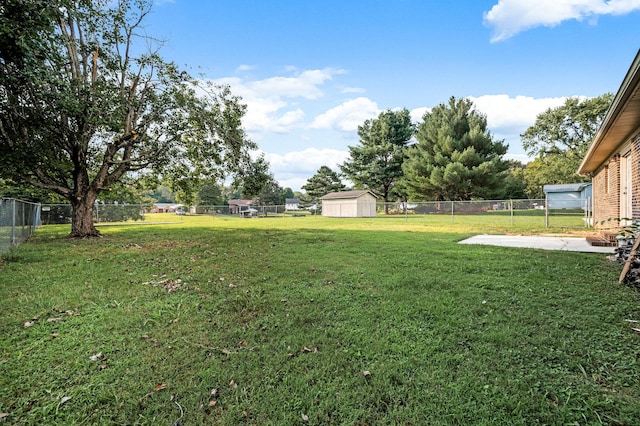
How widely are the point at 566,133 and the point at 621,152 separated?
97.7 feet

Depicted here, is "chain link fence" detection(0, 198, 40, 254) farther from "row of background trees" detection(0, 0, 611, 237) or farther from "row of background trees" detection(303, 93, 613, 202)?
"row of background trees" detection(303, 93, 613, 202)

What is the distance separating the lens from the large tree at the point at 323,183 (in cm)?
4606

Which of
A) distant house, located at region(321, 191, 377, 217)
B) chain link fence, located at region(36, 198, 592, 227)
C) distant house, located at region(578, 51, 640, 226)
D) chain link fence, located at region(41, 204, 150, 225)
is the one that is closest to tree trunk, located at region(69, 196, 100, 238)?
chain link fence, located at region(41, 204, 150, 225)

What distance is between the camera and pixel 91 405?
2.18 meters

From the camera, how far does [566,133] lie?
3222cm

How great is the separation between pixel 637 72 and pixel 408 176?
29829 mm

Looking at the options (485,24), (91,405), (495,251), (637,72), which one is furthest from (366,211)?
(91,405)

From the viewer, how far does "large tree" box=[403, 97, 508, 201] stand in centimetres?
2952

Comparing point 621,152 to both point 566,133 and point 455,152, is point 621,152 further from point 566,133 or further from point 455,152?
point 566,133

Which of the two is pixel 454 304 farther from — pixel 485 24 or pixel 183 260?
pixel 485 24

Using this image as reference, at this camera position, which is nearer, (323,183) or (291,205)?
(323,183)

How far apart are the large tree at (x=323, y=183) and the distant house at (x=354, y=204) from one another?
13865 millimetres

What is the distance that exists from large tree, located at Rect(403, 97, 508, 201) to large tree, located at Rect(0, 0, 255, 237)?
2261 cm

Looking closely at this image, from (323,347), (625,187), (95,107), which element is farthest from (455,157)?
(323,347)
